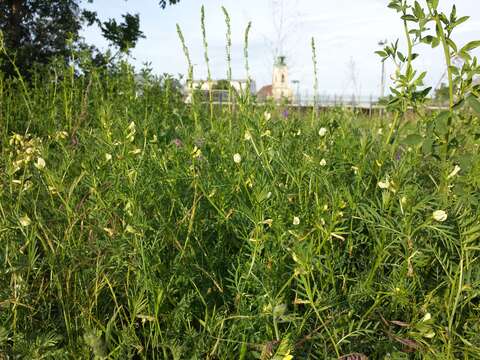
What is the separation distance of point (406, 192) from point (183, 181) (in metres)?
0.80

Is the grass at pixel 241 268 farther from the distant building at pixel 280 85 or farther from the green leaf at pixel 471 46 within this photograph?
the distant building at pixel 280 85

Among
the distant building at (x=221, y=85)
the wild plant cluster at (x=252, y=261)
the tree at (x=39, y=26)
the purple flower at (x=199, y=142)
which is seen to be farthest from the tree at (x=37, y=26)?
the wild plant cluster at (x=252, y=261)

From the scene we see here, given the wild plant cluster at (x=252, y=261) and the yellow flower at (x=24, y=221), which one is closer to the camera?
the wild plant cluster at (x=252, y=261)

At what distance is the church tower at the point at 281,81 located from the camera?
5.05 metres

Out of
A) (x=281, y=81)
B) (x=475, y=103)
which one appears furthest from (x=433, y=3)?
(x=281, y=81)

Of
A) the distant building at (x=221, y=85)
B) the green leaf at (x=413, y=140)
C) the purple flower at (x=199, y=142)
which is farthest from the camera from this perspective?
the distant building at (x=221, y=85)

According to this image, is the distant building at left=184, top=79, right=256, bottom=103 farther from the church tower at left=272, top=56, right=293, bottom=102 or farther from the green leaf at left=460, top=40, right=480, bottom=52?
the green leaf at left=460, top=40, right=480, bottom=52

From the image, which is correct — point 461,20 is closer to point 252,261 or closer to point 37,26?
point 252,261

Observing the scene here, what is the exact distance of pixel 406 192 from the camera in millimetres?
1415

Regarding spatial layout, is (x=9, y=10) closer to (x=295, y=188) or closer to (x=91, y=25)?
(x=91, y=25)

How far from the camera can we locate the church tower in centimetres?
505

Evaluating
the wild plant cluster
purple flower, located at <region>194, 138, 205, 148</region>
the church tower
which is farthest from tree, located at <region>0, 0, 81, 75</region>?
the wild plant cluster

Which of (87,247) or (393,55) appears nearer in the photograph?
(87,247)

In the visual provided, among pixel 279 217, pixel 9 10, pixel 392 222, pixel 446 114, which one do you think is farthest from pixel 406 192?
pixel 9 10
